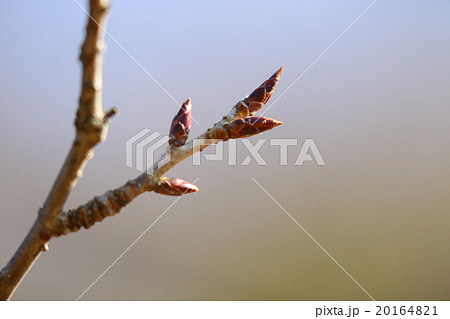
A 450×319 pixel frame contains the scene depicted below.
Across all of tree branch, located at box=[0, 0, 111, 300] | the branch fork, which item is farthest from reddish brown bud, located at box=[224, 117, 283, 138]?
tree branch, located at box=[0, 0, 111, 300]

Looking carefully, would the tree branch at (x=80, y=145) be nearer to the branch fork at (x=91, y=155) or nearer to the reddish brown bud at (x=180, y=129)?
the branch fork at (x=91, y=155)

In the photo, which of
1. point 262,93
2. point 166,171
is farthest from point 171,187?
point 262,93

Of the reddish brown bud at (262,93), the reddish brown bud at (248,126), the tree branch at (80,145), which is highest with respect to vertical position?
the reddish brown bud at (262,93)

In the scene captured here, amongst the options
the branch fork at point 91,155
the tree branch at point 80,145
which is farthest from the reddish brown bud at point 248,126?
the tree branch at point 80,145

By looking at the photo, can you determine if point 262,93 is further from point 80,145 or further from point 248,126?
point 80,145

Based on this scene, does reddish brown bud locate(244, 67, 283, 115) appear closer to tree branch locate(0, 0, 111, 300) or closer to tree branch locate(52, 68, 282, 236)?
tree branch locate(52, 68, 282, 236)
